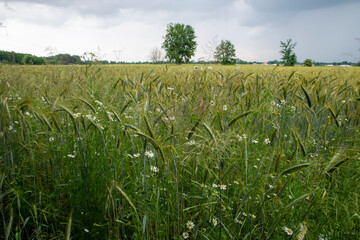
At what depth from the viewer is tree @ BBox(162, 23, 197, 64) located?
6366 centimetres

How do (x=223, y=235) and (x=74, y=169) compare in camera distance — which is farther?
(x=74, y=169)

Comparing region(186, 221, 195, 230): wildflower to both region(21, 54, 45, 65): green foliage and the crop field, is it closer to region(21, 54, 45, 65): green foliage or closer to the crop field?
the crop field

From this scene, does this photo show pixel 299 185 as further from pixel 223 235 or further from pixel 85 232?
pixel 85 232

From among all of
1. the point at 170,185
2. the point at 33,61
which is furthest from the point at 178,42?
the point at 170,185

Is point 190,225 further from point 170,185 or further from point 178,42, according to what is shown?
point 178,42

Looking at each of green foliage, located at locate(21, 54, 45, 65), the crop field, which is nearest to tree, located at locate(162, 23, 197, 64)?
green foliage, located at locate(21, 54, 45, 65)

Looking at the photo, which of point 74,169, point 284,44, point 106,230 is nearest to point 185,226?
point 106,230

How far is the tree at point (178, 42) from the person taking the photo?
209 ft

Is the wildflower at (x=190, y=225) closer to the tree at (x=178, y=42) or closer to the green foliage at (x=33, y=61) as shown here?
the green foliage at (x=33, y=61)

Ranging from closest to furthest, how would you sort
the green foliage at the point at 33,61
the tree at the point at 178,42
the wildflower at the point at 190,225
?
the wildflower at the point at 190,225, the green foliage at the point at 33,61, the tree at the point at 178,42

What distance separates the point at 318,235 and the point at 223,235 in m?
0.66

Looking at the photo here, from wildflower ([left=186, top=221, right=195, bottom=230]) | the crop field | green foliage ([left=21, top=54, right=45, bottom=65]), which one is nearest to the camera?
the crop field

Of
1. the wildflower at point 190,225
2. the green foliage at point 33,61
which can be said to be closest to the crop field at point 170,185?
the wildflower at point 190,225

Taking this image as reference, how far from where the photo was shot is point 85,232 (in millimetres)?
1881
